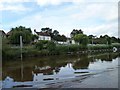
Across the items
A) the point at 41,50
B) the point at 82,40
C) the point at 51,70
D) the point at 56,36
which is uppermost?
the point at 56,36

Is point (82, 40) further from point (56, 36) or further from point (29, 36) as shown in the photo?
point (56, 36)

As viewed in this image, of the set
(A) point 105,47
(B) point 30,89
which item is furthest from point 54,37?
(B) point 30,89

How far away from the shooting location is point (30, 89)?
43.6 ft

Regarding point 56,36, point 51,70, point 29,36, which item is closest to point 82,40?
point 29,36

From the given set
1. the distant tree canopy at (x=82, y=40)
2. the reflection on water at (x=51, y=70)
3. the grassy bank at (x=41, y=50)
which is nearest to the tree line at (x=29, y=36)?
the distant tree canopy at (x=82, y=40)

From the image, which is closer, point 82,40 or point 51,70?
point 51,70

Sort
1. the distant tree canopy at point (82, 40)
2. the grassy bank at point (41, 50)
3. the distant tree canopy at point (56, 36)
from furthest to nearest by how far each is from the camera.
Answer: the distant tree canopy at point (56, 36), the distant tree canopy at point (82, 40), the grassy bank at point (41, 50)

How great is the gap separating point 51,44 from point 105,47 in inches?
1343

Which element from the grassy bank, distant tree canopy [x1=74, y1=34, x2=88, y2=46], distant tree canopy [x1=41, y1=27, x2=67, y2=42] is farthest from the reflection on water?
distant tree canopy [x1=41, y1=27, x2=67, y2=42]

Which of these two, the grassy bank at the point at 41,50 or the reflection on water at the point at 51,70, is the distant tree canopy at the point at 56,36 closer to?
the grassy bank at the point at 41,50

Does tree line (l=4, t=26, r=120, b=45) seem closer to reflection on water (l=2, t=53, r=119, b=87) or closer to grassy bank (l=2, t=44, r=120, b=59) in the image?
grassy bank (l=2, t=44, r=120, b=59)

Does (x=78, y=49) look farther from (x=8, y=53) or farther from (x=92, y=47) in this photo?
(x=8, y=53)

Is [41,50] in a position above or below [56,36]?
below

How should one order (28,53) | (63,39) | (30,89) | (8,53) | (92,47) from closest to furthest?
(30,89), (8,53), (28,53), (92,47), (63,39)
